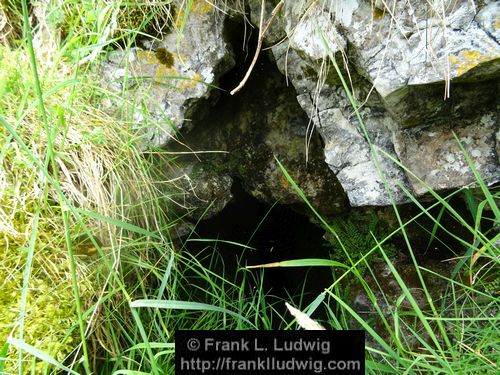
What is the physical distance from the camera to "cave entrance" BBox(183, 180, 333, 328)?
10.1 ft

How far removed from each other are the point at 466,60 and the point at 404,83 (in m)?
0.23

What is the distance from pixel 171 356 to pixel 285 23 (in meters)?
1.50

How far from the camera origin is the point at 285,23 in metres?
2.10

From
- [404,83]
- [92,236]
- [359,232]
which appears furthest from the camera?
[359,232]

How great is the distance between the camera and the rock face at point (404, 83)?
5.60ft

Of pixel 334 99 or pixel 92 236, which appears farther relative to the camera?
pixel 334 99

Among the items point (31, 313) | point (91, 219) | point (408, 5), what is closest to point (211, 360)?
point (31, 313)

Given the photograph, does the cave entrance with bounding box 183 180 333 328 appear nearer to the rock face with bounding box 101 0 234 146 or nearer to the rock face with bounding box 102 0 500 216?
the rock face with bounding box 102 0 500 216

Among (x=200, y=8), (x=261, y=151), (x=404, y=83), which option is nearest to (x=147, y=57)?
(x=200, y=8)

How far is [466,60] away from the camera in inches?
67.0

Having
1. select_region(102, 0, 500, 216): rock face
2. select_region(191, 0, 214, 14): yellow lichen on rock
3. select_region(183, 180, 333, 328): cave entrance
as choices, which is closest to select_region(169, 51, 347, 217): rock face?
select_region(102, 0, 500, 216): rock face

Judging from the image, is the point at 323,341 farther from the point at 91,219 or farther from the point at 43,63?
the point at 43,63

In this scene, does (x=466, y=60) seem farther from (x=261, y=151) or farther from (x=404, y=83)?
(x=261, y=151)

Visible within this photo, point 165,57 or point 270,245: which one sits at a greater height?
point 165,57
